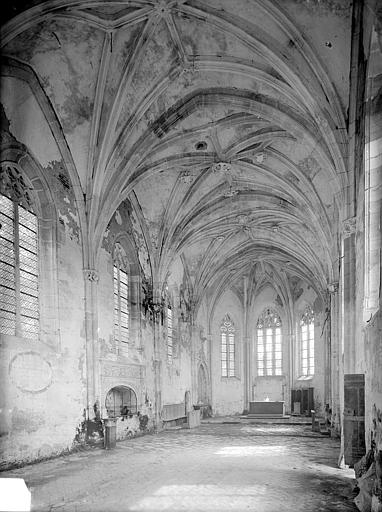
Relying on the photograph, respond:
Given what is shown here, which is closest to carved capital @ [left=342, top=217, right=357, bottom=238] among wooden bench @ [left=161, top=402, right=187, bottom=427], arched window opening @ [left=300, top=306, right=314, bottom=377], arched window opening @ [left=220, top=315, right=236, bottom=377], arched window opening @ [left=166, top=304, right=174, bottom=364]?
wooden bench @ [left=161, top=402, right=187, bottom=427]

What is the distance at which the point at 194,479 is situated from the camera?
9992 mm

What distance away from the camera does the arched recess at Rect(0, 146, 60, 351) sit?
13.1 meters

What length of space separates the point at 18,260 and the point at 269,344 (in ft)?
81.7

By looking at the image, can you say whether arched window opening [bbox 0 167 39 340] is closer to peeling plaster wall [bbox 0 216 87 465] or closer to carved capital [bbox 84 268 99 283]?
peeling plaster wall [bbox 0 216 87 465]

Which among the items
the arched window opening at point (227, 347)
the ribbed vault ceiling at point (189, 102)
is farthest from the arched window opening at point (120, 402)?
the arched window opening at point (227, 347)

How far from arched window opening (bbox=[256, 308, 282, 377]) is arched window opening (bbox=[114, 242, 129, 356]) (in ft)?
57.9

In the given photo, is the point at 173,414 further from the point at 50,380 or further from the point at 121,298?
the point at 50,380

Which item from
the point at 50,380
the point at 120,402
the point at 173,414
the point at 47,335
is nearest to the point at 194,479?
the point at 50,380

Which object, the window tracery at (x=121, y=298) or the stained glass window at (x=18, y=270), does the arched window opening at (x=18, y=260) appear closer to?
the stained glass window at (x=18, y=270)

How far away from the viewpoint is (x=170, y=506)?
785 centimetres

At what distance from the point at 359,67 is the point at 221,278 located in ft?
72.0

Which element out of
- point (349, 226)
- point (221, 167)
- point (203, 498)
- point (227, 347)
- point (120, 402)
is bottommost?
point (120, 402)

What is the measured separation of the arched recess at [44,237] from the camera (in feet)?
42.8

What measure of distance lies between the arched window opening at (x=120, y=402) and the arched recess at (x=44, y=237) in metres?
4.79
